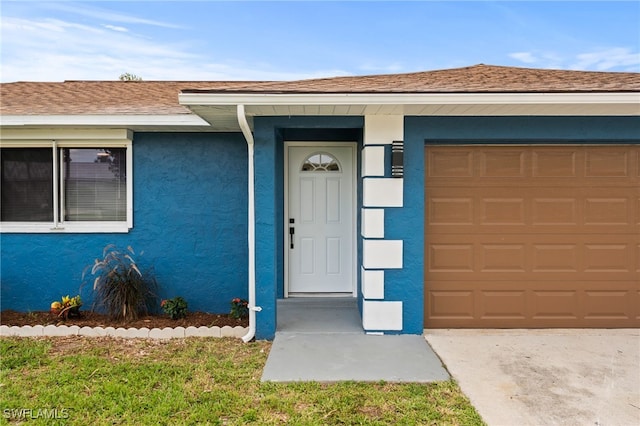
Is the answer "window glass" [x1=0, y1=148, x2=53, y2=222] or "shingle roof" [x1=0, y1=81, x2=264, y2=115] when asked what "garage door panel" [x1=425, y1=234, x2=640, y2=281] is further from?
"window glass" [x1=0, y1=148, x2=53, y2=222]

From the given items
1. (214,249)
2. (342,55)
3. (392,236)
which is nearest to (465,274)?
(392,236)

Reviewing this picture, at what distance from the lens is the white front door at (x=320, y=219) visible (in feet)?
19.7

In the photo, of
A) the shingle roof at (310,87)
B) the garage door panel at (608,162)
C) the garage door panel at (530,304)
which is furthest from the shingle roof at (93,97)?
the garage door panel at (608,162)

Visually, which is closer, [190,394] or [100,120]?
[190,394]

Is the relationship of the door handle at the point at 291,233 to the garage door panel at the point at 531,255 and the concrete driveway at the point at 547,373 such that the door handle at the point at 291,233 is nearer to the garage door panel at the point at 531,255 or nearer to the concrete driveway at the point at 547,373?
the garage door panel at the point at 531,255

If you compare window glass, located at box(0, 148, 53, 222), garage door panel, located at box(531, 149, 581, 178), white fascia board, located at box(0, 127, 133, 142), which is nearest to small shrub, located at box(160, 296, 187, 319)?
window glass, located at box(0, 148, 53, 222)

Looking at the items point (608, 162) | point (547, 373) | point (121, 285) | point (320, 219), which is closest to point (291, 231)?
point (320, 219)

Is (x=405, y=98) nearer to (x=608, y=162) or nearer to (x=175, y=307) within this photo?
(x=608, y=162)

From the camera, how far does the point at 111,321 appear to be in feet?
17.0

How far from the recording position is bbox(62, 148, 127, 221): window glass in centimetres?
557

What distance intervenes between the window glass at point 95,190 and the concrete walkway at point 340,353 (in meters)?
2.65

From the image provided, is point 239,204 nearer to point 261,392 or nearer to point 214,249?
point 214,249

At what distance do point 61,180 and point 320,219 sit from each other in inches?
138

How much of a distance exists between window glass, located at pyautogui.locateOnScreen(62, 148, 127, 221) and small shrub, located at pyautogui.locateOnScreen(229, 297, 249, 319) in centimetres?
190
